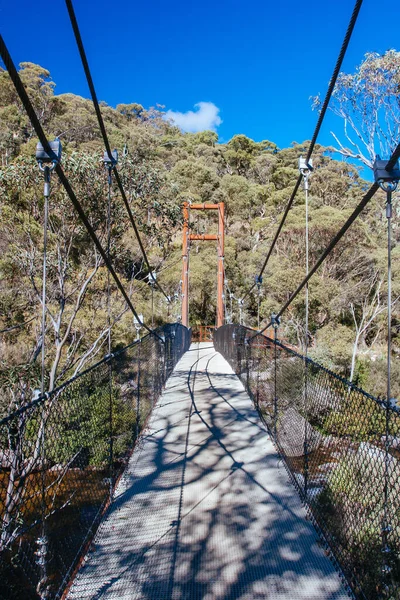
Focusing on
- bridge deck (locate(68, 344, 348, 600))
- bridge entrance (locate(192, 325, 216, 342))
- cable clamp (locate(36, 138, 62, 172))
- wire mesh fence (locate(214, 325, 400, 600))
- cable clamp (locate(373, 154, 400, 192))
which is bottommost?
bridge entrance (locate(192, 325, 216, 342))

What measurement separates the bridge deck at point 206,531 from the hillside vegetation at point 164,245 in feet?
6.49

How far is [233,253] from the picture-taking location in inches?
656

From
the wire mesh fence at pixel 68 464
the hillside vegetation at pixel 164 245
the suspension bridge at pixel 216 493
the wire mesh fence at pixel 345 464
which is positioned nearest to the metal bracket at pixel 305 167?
the suspension bridge at pixel 216 493

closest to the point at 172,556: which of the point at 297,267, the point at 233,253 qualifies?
the point at 297,267

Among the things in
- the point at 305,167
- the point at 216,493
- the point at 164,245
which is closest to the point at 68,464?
Result: the point at 216,493

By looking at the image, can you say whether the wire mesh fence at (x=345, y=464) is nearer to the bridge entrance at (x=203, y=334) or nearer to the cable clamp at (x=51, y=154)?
the cable clamp at (x=51, y=154)

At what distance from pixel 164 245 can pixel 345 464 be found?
5705 mm

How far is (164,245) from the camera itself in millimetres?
7188

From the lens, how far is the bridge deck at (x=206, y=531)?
1444mm

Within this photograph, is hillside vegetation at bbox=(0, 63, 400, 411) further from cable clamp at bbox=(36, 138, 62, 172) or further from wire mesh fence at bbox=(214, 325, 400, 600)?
cable clamp at bbox=(36, 138, 62, 172)

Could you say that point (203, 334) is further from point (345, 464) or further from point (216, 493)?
point (345, 464)

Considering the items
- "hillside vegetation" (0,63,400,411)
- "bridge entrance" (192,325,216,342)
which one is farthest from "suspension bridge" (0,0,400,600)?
"bridge entrance" (192,325,216,342)

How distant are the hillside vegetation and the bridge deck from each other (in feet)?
6.49

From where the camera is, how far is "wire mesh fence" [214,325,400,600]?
131 cm
